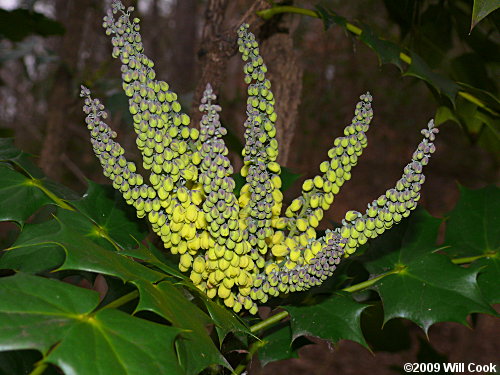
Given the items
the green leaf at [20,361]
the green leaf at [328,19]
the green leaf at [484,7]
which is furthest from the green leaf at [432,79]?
the green leaf at [20,361]

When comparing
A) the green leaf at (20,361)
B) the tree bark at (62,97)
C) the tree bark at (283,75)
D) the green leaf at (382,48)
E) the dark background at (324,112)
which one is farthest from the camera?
the dark background at (324,112)

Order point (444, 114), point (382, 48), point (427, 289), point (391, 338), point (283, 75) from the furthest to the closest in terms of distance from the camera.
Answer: point (391, 338) → point (283, 75) → point (444, 114) → point (382, 48) → point (427, 289)

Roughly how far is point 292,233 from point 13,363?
0.45 meters

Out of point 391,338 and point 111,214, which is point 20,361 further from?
point 391,338

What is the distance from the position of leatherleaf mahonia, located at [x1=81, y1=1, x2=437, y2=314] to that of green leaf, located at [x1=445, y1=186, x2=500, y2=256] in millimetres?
452

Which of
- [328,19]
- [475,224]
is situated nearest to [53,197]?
[328,19]

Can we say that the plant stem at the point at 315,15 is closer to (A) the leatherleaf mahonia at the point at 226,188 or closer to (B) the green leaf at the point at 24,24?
(A) the leatherleaf mahonia at the point at 226,188

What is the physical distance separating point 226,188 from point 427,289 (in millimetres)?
431

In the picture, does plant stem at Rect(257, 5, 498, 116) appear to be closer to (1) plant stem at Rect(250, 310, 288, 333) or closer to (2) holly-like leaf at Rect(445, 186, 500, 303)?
(2) holly-like leaf at Rect(445, 186, 500, 303)

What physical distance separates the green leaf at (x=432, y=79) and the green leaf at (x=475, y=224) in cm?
25

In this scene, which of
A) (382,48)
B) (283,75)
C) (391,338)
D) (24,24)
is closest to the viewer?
(382,48)

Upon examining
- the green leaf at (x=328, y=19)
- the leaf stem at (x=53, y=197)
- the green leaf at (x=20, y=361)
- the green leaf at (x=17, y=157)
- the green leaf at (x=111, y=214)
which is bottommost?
the green leaf at (x=20, y=361)

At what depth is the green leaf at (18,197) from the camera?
0.86 metres

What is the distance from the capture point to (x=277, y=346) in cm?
93
